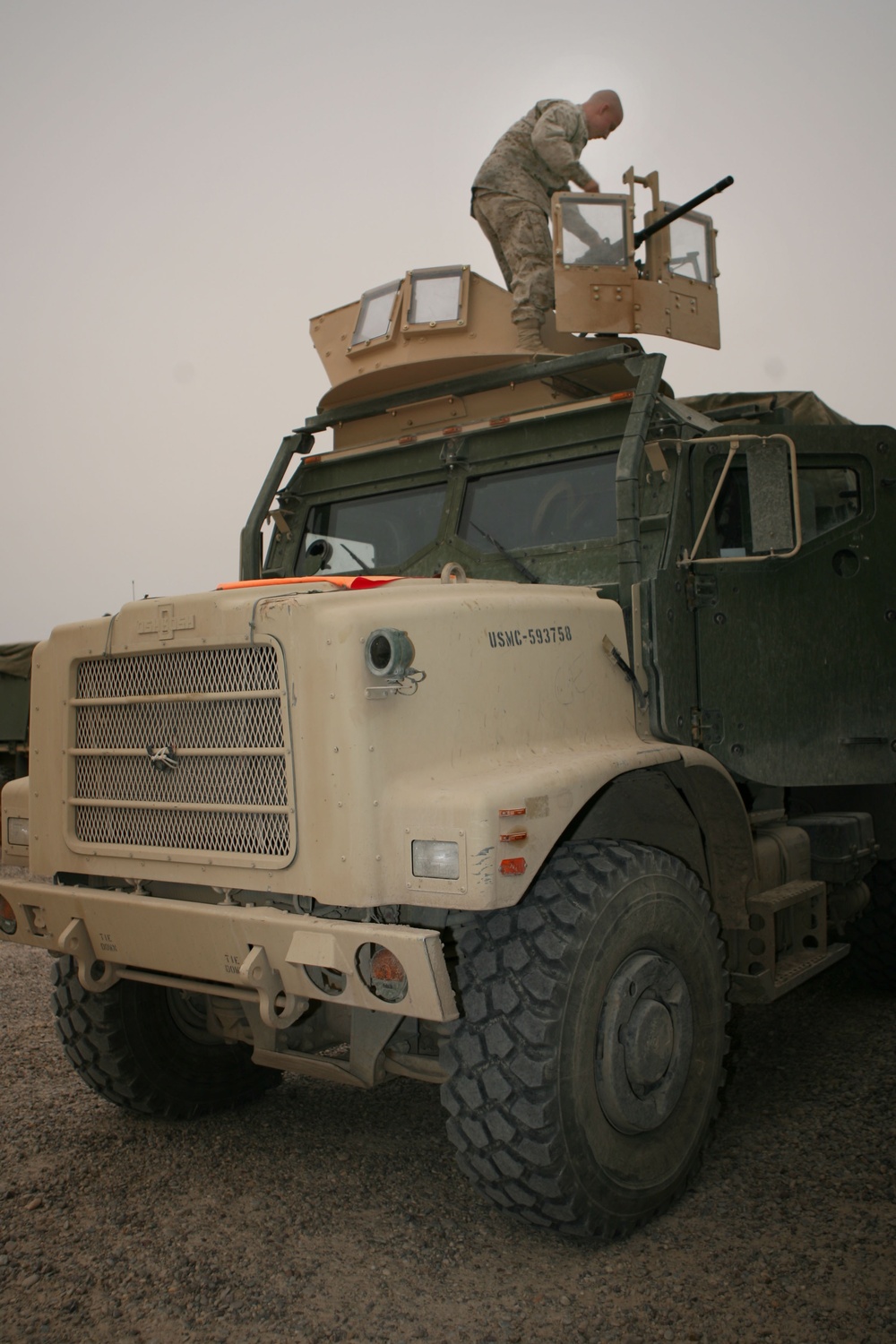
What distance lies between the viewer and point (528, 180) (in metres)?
5.85

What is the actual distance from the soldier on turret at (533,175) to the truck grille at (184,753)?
3.01m

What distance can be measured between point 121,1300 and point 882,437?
13.3ft

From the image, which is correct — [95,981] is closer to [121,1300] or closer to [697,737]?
[121,1300]

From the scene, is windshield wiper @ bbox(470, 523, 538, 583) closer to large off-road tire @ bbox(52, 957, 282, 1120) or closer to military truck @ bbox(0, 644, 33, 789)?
large off-road tire @ bbox(52, 957, 282, 1120)

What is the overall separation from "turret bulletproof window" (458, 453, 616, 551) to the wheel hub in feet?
5.48

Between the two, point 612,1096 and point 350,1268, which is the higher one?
point 612,1096

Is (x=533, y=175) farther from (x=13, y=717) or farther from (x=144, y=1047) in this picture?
(x=13, y=717)

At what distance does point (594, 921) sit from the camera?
317cm

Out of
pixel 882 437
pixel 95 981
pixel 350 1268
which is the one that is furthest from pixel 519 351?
pixel 350 1268

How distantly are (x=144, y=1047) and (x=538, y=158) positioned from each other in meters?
4.65

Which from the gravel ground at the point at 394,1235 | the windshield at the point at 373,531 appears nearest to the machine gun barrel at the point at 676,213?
the windshield at the point at 373,531

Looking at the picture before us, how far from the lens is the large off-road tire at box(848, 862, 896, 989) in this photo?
560 cm

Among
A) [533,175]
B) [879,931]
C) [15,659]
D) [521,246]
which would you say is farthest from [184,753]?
[15,659]

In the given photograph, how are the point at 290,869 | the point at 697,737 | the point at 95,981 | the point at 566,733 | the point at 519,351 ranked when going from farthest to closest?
1. the point at 519,351
2. the point at 697,737
3. the point at 95,981
4. the point at 566,733
5. the point at 290,869
